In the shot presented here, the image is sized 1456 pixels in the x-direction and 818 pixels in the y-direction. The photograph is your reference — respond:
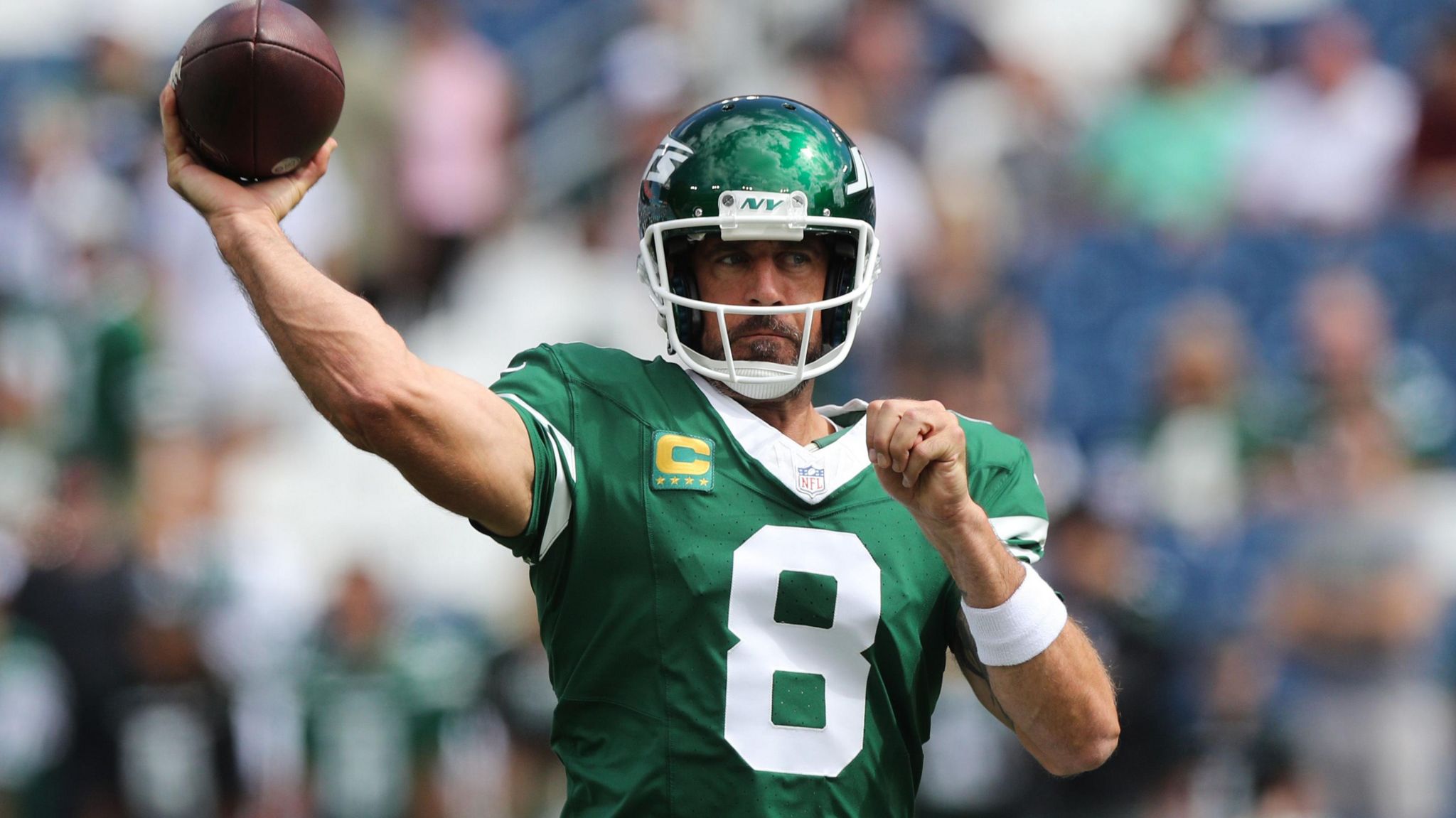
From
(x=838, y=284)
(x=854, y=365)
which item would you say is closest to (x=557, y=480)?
(x=838, y=284)

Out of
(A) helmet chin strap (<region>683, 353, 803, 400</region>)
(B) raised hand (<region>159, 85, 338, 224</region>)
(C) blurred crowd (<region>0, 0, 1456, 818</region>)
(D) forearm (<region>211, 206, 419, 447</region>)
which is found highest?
(B) raised hand (<region>159, 85, 338, 224</region>)

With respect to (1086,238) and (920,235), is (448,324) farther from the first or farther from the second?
(1086,238)

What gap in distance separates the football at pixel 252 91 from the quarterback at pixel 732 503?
0.04 m

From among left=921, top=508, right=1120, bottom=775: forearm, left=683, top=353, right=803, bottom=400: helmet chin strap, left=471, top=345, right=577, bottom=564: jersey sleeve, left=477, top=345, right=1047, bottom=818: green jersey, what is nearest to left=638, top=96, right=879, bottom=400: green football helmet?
left=683, top=353, right=803, bottom=400: helmet chin strap

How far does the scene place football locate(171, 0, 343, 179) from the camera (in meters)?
2.81

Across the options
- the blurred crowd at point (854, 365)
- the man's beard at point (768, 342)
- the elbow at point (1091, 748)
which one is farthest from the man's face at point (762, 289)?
the blurred crowd at point (854, 365)

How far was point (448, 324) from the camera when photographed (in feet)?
28.1

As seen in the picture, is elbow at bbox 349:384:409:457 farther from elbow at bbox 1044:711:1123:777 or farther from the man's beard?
elbow at bbox 1044:711:1123:777

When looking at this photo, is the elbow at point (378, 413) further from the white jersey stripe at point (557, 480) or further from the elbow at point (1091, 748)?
the elbow at point (1091, 748)

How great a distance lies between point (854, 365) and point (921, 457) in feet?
15.4

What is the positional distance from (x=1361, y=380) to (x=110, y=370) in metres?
5.14

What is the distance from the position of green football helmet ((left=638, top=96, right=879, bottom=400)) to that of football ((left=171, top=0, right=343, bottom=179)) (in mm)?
593

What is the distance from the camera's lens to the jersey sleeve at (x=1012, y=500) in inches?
Result: 122

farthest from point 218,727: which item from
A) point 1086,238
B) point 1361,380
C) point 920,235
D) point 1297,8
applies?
point 1297,8
